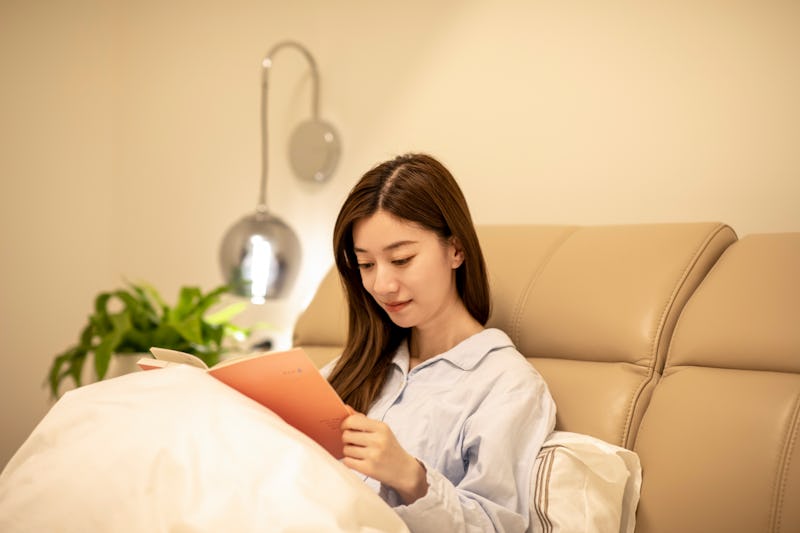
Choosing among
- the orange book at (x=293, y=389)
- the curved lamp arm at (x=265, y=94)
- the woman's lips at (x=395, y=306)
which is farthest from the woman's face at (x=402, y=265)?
the curved lamp arm at (x=265, y=94)

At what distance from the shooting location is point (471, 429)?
131cm

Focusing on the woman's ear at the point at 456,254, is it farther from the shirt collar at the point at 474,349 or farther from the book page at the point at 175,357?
the book page at the point at 175,357

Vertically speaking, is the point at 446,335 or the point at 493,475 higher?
the point at 446,335

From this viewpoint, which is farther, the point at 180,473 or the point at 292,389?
the point at 292,389

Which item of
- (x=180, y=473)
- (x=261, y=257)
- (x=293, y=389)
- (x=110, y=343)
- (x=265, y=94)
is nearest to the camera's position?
(x=180, y=473)

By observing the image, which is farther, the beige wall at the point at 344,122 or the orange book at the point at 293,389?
the beige wall at the point at 344,122

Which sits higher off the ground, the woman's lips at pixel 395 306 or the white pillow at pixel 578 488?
the woman's lips at pixel 395 306

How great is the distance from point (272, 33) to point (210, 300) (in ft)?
3.32

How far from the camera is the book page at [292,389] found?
1.12 meters

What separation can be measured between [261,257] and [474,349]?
125 cm

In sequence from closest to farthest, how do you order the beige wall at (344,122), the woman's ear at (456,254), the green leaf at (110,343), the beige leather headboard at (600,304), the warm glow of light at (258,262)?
1. the beige leather headboard at (600,304)
2. the woman's ear at (456,254)
3. the beige wall at (344,122)
4. the green leaf at (110,343)
5. the warm glow of light at (258,262)

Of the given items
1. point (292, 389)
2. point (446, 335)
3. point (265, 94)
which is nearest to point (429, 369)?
point (446, 335)

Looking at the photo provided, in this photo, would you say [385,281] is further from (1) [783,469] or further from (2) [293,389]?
(1) [783,469]

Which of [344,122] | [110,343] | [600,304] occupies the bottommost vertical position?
[110,343]
